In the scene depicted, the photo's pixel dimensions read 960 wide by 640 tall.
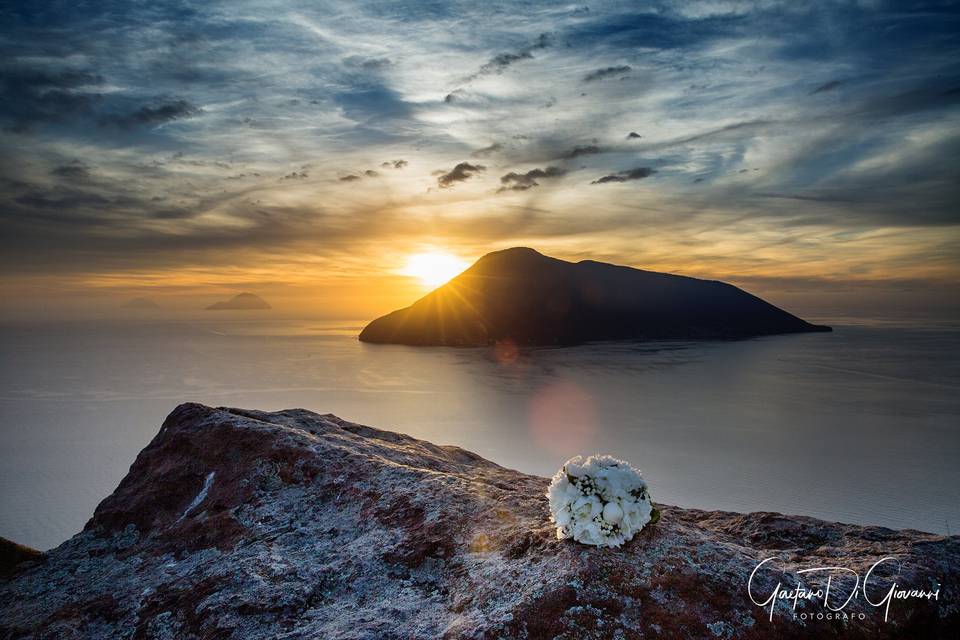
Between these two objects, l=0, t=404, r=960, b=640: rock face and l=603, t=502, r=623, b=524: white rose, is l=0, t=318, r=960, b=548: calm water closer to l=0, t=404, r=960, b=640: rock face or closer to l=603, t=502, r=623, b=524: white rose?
l=0, t=404, r=960, b=640: rock face

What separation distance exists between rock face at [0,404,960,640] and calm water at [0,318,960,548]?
2856 centimetres

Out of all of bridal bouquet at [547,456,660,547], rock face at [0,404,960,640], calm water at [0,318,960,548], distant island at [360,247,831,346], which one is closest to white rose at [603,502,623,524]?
bridal bouquet at [547,456,660,547]

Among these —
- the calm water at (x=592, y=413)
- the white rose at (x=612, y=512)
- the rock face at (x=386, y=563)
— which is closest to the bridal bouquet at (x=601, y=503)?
the white rose at (x=612, y=512)

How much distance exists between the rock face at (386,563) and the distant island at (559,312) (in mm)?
144433

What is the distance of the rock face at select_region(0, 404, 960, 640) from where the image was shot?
13.5 feet

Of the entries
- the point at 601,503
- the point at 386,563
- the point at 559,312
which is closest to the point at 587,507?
the point at 601,503

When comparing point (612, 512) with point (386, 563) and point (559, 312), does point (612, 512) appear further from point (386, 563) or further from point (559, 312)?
point (559, 312)

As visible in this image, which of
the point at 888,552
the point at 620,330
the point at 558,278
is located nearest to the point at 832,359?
A: the point at 620,330

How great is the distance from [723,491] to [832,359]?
101 m

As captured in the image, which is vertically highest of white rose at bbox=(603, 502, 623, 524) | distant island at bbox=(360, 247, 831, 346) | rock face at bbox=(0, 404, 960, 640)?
distant island at bbox=(360, 247, 831, 346)

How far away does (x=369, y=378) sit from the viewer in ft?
303

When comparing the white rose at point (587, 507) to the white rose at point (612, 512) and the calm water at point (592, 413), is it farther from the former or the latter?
the calm water at point (592, 413)

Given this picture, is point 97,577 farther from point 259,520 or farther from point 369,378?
point 369,378

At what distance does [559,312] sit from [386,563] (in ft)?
546
